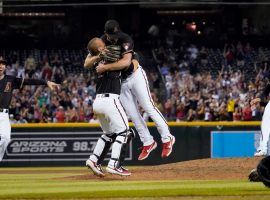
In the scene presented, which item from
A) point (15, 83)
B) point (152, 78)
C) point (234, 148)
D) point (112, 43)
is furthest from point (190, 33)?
point (112, 43)

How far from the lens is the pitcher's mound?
1266 centimetres

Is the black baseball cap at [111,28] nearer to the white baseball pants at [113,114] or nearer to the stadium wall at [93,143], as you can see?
the white baseball pants at [113,114]

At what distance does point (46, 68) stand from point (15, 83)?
44.8 ft

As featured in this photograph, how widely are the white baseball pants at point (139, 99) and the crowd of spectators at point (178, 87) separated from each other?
10.2m

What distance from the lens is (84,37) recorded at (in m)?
34.3

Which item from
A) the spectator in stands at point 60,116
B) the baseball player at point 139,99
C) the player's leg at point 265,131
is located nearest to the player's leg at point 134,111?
the baseball player at point 139,99

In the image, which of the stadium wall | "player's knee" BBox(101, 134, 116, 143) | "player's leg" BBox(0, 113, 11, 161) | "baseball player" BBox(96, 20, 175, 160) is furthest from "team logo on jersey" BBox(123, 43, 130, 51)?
the stadium wall

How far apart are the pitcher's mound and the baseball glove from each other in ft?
5.79

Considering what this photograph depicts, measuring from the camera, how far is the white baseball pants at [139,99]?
43.0 ft

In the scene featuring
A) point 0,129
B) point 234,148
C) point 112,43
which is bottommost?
point 234,148

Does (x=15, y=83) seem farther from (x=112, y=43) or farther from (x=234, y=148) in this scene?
(x=234, y=148)

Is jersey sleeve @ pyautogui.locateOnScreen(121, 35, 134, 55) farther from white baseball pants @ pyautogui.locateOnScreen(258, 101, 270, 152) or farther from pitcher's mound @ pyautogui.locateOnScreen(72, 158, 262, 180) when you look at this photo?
white baseball pants @ pyautogui.locateOnScreen(258, 101, 270, 152)

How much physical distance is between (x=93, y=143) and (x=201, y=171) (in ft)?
30.1

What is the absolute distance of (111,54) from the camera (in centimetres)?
1189
